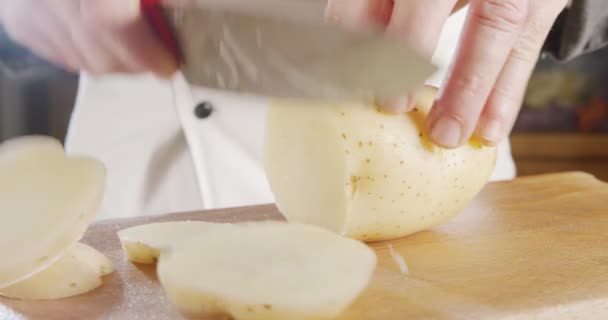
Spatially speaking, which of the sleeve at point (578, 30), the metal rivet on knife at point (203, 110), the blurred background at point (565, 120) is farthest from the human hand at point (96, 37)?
the blurred background at point (565, 120)

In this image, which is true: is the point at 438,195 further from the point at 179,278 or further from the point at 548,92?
the point at 548,92

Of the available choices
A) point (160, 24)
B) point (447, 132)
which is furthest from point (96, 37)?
point (447, 132)

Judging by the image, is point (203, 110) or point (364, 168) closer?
point (364, 168)

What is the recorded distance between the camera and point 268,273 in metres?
0.76

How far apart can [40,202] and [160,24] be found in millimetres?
242

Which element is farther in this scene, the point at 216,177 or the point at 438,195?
the point at 216,177

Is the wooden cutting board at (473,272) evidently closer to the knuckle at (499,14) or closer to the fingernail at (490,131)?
the fingernail at (490,131)

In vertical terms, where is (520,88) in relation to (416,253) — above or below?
above

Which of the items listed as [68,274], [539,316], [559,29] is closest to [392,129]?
[539,316]

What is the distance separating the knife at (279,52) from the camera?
77 cm

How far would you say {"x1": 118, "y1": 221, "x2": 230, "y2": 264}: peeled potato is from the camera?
0.92 metres

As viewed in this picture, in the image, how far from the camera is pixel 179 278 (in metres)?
0.76

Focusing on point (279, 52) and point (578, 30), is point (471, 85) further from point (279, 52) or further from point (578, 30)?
point (578, 30)

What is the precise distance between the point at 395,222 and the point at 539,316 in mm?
249
